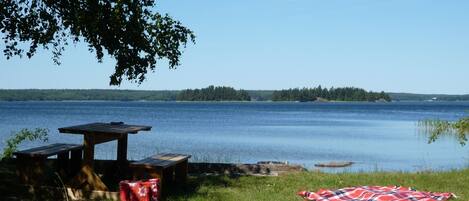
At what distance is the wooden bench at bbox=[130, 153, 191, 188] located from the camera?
9.30 metres

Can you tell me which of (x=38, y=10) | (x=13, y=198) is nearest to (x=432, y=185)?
→ (x=13, y=198)

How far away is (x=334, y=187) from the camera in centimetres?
1061

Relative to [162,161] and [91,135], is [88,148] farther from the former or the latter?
[162,161]

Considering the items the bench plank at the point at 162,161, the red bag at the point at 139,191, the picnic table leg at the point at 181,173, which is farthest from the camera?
the picnic table leg at the point at 181,173

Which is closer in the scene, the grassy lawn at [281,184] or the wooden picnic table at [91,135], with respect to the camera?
the wooden picnic table at [91,135]

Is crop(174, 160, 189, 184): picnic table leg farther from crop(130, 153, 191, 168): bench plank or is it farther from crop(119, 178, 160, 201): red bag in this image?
crop(119, 178, 160, 201): red bag

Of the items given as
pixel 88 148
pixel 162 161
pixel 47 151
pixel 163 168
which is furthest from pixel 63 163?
pixel 163 168

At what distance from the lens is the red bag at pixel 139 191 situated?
26.9ft

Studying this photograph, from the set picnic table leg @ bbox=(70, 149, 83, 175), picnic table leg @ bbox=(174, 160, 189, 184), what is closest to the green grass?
picnic table leg @ bbox=(174, 160, 189, 184)

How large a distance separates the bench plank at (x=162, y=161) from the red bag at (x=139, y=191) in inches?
37.5

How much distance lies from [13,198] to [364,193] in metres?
5.34

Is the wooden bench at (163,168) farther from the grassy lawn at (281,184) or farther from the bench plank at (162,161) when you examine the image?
the grassy lawn at (281,184)

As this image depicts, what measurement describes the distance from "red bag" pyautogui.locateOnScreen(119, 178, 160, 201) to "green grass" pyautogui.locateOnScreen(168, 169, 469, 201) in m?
0.80

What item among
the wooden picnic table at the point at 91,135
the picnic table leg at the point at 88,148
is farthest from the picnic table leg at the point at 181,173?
the picnic table leg at the point at 88,148
